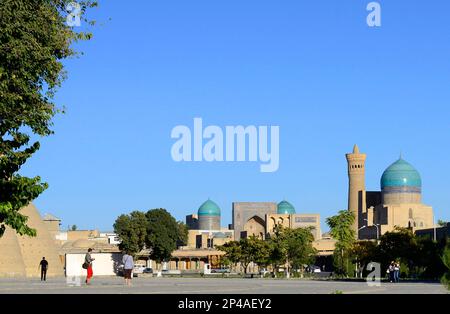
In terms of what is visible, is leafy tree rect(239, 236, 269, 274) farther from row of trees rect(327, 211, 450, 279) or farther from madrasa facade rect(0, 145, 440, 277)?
row of trees rect(327, 211, 450, 279)

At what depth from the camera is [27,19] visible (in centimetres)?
2472

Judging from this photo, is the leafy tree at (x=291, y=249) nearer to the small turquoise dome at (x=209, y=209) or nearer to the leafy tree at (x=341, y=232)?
the leafy tree at (x=341, y=232)

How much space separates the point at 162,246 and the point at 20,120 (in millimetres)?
68142

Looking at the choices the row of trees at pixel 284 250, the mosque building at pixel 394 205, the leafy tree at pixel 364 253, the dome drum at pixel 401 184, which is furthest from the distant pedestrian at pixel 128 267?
the dome drum at pixel 401 184

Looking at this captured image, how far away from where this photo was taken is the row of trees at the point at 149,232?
91125 mm

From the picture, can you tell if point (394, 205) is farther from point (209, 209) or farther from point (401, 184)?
point (209, 209)

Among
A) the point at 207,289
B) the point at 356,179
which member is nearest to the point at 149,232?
the point at 207,289

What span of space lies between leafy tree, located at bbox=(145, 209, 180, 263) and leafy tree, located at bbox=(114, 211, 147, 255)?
761 mm

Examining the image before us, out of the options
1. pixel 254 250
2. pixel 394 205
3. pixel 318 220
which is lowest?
pixel 254 250

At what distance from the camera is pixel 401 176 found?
135m

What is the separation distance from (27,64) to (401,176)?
4570 inches
